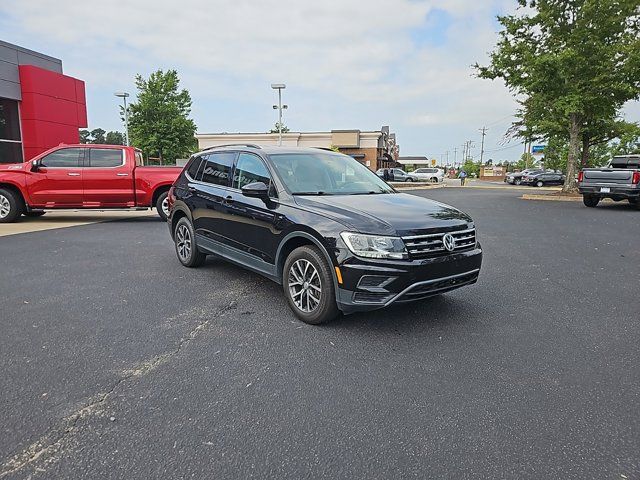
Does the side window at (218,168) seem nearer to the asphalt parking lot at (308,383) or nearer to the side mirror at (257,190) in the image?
the side mirror at (257,190)

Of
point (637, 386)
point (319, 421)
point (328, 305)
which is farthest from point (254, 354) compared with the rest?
point (637, 386)

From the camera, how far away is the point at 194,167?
638cm

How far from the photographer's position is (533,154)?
88.4m

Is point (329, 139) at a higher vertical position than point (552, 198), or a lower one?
higher

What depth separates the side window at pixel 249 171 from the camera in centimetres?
487

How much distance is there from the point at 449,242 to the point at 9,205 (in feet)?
36.0

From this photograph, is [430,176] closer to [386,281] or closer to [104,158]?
[104,158]

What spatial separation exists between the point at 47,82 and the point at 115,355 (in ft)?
64.0

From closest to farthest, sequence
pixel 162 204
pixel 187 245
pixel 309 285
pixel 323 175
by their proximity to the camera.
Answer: pixel 309 285 → pixel 323 175 → pixel 187 245 → pixel 162 204

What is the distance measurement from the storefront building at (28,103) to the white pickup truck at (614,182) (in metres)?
21.4

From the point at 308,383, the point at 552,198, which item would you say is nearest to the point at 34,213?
the point at 308,383

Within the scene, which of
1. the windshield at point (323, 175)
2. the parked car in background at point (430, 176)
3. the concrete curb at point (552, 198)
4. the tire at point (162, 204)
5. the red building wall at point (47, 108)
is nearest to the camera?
the windshield at point (323, 175)

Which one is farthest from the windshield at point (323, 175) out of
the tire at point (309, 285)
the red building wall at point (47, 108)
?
the red building wall at point (47, 108)

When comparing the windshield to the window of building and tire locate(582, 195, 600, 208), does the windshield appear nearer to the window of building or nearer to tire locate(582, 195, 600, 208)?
tire locate(582, 195, 600, 208)
